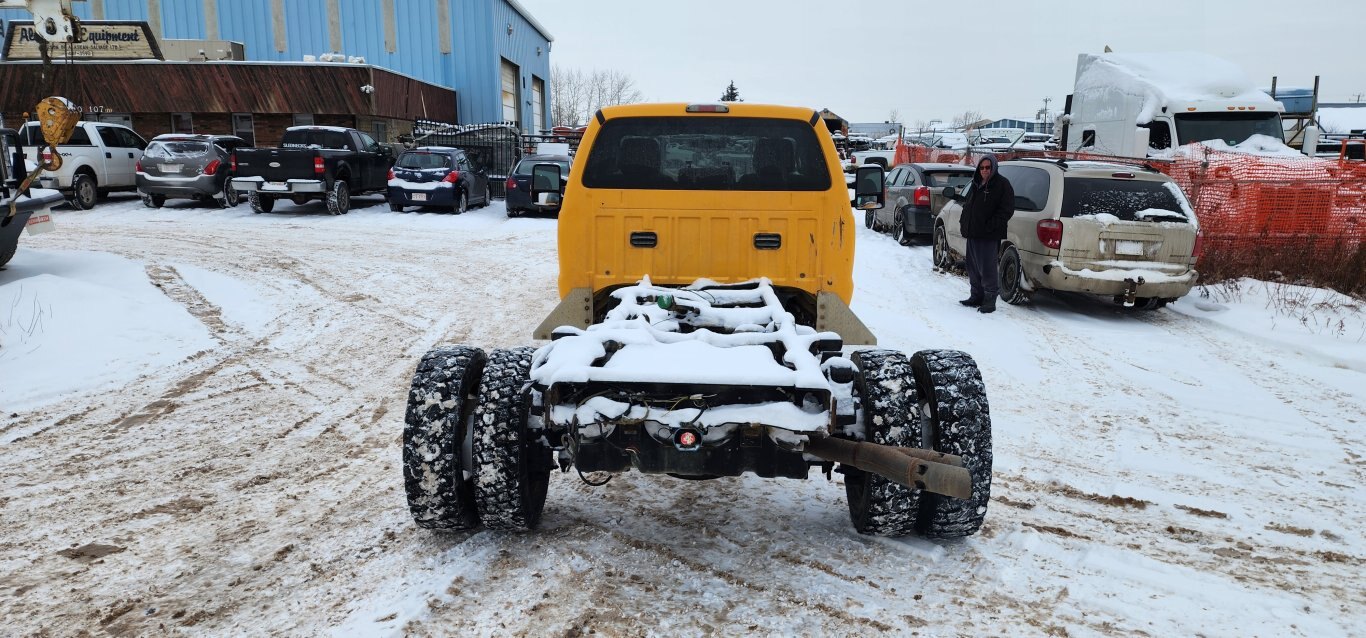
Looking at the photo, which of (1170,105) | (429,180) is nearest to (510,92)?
(429,180)

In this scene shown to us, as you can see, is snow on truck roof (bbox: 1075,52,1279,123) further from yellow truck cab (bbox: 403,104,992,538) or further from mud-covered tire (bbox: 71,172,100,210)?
mud-covered tire (bbox: 71,172,100,210)

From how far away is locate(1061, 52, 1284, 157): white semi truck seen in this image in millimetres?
15141

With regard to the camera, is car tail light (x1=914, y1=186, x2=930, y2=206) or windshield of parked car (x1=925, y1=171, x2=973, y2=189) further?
windshield of parked car (x1=925, y1=171, x2=973, y2=189)

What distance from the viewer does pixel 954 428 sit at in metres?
3.41

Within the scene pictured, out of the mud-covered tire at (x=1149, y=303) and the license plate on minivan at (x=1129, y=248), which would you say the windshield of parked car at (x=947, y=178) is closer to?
the mud-covered tire at (x=1149, y=303)

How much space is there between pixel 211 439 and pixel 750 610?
3.74 meters

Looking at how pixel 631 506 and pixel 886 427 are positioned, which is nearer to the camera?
pixel 886 427

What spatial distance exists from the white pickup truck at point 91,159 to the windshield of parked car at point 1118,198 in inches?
737

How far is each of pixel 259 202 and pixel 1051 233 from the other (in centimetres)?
1564

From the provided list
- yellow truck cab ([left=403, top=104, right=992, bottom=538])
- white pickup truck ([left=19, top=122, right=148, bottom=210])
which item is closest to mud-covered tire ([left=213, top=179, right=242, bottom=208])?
white pickup truck ([left=19, top=122, right=148, bottom=210])

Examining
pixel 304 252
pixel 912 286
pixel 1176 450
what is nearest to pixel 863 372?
pixel 1176 450

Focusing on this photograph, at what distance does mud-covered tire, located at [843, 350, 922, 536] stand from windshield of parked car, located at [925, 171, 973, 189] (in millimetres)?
11326

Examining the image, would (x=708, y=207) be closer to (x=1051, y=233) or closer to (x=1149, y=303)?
(x=1051, y=233)

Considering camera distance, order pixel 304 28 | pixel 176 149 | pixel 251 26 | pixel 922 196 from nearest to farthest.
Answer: pixel 922 196 < pixel 176 149 < pixel 304 28 < pixel 251 26
